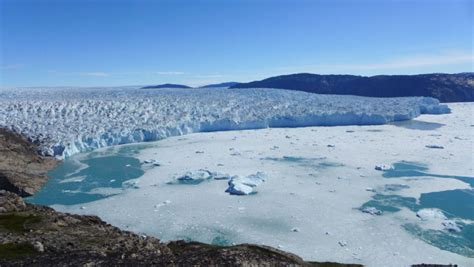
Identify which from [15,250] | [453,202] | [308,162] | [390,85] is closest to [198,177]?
[308,162]

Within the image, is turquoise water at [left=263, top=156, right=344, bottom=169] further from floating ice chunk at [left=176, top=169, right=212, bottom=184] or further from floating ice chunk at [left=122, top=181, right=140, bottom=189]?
floating ice chunk at [left=122, top=181, right=140, bottom=189]

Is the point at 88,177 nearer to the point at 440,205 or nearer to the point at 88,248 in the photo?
the point at 88,248

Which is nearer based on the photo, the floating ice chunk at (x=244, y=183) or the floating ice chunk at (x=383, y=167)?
the floating ice chunk at (x=244, y=183)

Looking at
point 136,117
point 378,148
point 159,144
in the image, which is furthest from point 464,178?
point 136,117

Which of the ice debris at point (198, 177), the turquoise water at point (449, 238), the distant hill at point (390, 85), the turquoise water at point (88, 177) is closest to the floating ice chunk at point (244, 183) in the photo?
the ice debris at point (198, 177)

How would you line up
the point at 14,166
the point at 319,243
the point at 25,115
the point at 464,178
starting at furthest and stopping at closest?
the point at 25,115, the point at 14,166, the point at 464,178, the point at 319,243

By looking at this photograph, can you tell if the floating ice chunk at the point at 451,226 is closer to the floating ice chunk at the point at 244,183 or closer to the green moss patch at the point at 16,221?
the floating ice chunk at the point at 244,183

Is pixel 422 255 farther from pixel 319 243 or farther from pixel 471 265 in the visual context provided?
pixel 319 243
